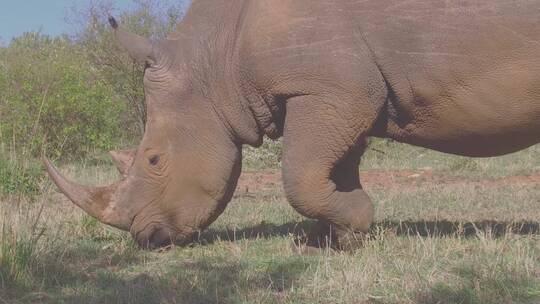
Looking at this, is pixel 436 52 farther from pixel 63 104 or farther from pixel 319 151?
pixel 63 104

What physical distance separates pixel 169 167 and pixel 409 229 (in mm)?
2213

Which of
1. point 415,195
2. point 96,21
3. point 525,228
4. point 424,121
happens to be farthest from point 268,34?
point 96,21

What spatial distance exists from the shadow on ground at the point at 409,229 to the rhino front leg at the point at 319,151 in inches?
27.7

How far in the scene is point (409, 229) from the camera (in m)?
6.82

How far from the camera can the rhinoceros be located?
5277mm

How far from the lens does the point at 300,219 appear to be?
325 inches

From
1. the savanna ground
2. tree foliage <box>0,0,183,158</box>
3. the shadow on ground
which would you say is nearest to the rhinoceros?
the savanna ground

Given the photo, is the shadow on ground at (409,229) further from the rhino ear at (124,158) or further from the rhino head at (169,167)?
the rhino ear at (124,158)

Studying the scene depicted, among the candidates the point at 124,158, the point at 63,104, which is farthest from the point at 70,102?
the point at 124,158

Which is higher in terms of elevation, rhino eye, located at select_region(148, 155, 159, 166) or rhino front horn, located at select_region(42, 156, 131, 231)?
rhino eye, located at select_region(148, 155, 159, 166)

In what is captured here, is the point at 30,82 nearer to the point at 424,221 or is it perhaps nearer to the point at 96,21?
the point at 96,21

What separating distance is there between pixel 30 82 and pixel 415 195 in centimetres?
991

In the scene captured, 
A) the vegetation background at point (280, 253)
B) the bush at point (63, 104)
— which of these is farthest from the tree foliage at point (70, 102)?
the vegetation background at point (280, 253)

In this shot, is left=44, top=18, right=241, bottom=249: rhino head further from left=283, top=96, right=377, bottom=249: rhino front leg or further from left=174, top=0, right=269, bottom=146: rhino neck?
left=283, top=96, right=377, bottom=249: rhino front leg
